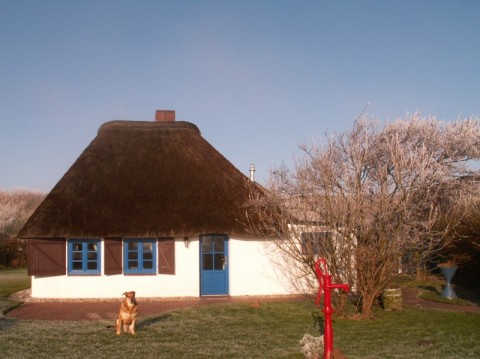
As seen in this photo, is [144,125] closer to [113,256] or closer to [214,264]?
[113,256]

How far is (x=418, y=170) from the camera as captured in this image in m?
11.2

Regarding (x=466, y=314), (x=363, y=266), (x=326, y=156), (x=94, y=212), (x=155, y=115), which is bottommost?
(x=466, y=314)

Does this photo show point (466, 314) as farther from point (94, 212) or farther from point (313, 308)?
point (94, 212)

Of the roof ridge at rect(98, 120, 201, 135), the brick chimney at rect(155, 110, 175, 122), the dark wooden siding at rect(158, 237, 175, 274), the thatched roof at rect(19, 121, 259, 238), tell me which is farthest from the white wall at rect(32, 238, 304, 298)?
the brick chimney at rect(155, 110, 175, 122)

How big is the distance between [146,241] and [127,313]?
6101 mm

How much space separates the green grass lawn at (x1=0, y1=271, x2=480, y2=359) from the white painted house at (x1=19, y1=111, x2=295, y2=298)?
3.04 m

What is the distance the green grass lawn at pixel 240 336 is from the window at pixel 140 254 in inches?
132

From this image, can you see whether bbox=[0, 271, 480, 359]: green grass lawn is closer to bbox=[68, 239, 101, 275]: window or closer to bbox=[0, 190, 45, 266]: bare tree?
bbox=[68, 239, 101, 275]: window

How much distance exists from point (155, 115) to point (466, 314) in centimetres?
1347

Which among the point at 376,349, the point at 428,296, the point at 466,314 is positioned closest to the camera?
the point at 376,349

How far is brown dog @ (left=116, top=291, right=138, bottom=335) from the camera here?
964 cm

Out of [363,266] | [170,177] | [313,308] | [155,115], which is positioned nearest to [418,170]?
[363,266]

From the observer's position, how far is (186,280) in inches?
612

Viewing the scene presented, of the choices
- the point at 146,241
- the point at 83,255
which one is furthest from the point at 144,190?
the point at 83,255
